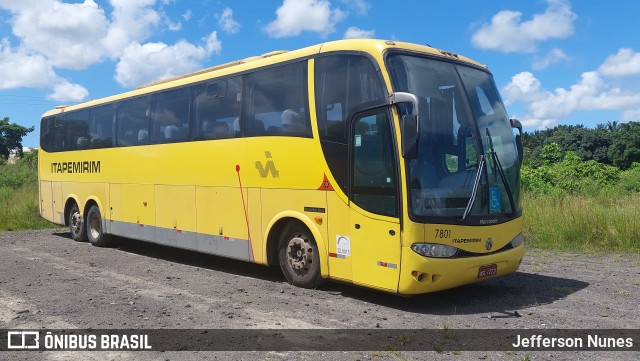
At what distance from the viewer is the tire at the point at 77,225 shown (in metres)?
14.5

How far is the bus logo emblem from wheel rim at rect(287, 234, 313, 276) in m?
1.00

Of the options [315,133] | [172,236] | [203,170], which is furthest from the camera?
[172,236]

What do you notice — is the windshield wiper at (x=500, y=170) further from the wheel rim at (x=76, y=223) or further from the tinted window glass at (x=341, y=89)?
the wheel rim at (x=76, y=223)

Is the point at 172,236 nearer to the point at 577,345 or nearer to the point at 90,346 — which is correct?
the point at 90,346

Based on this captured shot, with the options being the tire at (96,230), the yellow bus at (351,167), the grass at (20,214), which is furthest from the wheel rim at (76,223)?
the yellow bus at (351,167)

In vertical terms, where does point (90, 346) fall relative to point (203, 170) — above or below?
below

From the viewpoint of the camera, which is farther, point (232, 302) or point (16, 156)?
point (16, 156)

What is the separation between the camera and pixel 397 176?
6594 millimetres

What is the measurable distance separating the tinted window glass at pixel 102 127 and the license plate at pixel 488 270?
9236mm

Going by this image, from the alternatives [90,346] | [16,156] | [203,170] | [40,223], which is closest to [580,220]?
[203,170]

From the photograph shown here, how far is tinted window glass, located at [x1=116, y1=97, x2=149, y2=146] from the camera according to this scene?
11.7 metres

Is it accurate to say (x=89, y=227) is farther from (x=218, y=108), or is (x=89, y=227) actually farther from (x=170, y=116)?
(x=218, y=108)

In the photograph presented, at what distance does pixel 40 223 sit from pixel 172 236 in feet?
34.9

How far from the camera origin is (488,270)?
7090 mm
